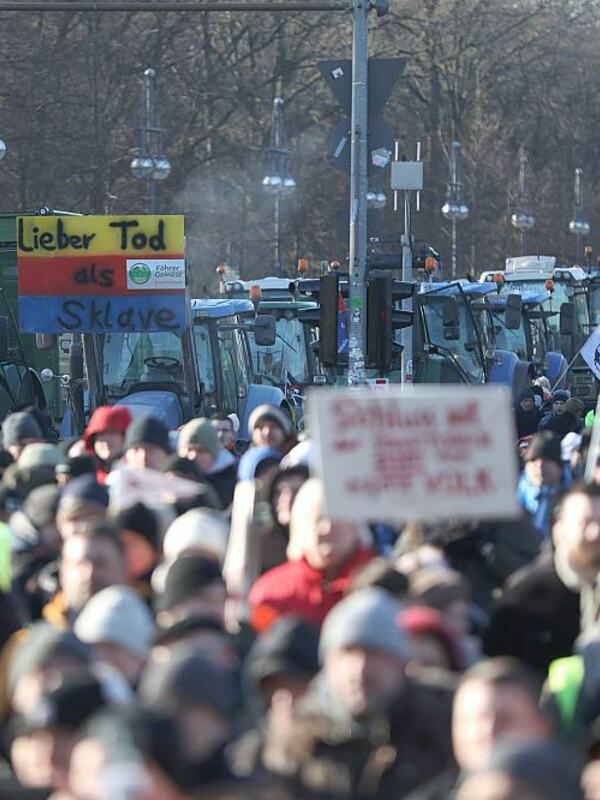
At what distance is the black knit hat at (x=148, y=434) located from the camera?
35.1ft

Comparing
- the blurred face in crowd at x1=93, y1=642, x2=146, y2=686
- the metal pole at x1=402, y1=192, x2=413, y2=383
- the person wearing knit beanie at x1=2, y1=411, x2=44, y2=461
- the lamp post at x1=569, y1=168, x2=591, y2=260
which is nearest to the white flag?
the metal pole at x1=402, y1=192, x2=413, y2=383

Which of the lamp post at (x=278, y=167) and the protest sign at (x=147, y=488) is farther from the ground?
the lamp post at (x=278, y=167)

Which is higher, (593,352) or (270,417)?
(270,417)

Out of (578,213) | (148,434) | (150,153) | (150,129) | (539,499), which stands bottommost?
(578,213)

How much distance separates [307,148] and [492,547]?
44949mm

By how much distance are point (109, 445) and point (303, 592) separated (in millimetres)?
4616

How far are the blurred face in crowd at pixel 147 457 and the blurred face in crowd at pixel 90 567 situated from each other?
10.6 feet

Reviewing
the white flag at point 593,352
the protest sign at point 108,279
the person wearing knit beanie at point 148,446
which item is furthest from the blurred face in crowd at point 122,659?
the protest sign at point 108,279

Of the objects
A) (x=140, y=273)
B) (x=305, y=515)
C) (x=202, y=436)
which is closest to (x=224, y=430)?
(x=202, y=436)

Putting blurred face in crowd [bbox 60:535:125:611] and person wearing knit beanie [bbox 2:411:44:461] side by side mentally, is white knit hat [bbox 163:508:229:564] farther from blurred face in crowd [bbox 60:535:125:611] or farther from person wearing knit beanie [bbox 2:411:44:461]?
person wearing knit beanie [bbox 2:411:44:461]

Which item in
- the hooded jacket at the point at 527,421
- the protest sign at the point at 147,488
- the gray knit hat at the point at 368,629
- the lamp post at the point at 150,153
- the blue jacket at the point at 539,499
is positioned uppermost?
the lamp post at the point at 150,153

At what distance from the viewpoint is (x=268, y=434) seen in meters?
12.0

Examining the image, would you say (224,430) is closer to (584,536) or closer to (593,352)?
(593,352)

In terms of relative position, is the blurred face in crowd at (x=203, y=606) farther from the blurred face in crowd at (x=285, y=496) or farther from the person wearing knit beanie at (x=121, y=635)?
the blurred face in crowd at (x=285, y=496)
